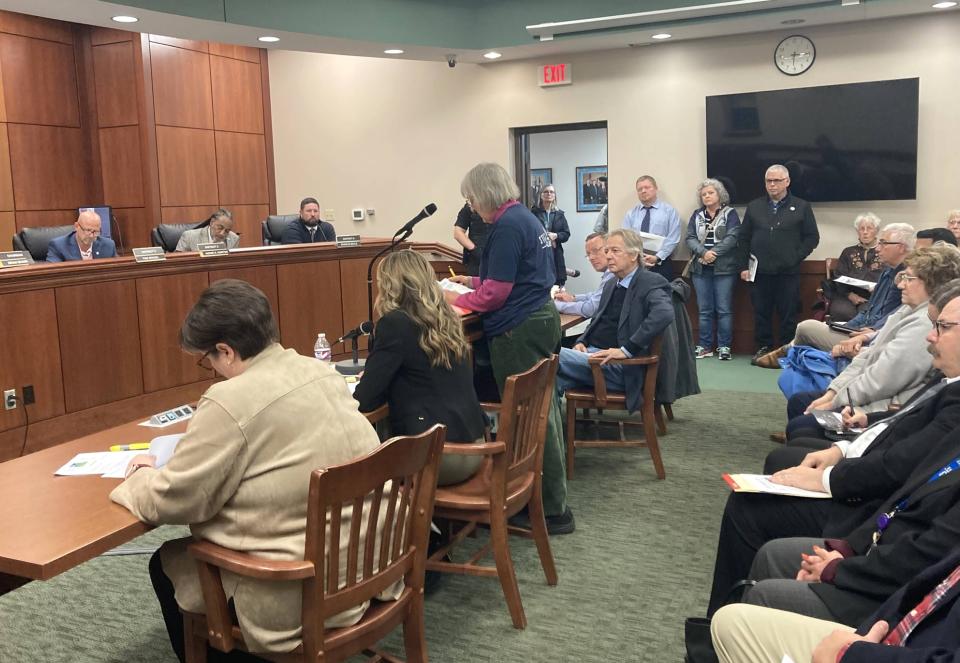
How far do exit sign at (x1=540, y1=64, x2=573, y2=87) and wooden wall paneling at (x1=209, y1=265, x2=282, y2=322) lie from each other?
11.2 ft

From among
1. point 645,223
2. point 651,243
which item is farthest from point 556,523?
point 645,223

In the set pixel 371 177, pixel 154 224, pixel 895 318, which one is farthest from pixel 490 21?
pixel 895 318

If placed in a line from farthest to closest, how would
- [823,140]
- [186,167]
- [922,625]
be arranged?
[186,167]
[823,140]
[922,625]

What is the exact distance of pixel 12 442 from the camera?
14.3 ft

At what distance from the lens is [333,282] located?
244 inches

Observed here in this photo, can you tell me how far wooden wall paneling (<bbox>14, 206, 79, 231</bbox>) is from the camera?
7934mm

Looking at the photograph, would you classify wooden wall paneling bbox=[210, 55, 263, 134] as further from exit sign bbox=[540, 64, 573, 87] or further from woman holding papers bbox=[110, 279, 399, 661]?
woman holding papers bbox=[110, 279, 399, 661]

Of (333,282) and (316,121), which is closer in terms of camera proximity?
(333,282)

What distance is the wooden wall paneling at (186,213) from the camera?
8.47 metres

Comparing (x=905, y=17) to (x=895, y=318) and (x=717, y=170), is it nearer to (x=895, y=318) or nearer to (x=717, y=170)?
(x=717, y=170)

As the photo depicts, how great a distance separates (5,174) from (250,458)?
7280 millimetres

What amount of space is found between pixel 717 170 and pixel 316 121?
4.29m

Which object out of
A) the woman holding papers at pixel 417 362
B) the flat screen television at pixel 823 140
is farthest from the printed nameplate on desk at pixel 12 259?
the flat screen television at pixel 823 140

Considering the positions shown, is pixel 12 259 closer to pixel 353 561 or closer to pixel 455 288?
pixel 455 288
